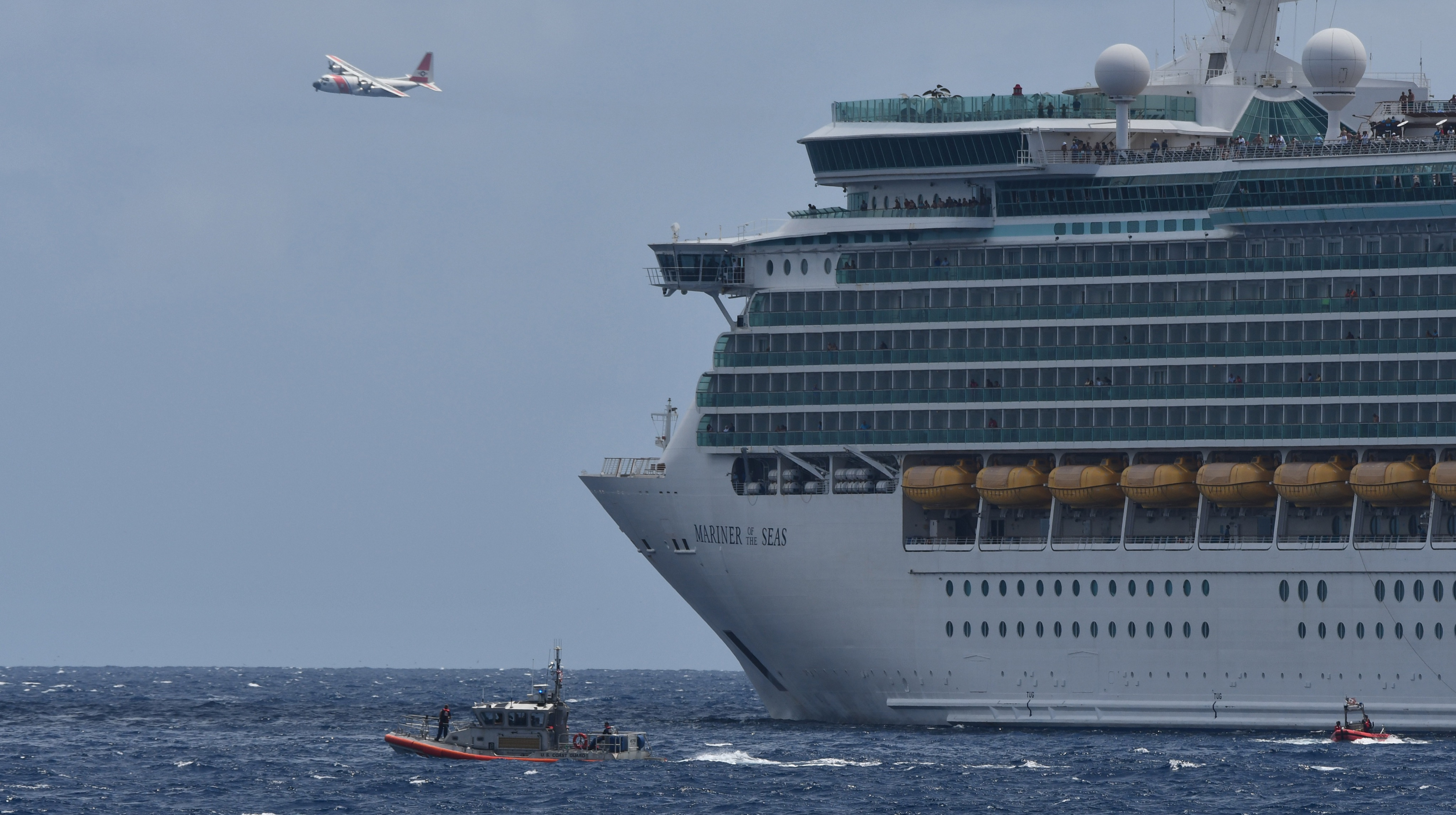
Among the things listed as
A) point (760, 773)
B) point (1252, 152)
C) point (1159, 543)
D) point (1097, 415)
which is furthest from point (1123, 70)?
point (760, 773)

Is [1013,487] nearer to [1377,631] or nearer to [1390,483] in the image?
[1390,483]

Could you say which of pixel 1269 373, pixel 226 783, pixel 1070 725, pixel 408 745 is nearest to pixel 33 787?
pixel 226 783

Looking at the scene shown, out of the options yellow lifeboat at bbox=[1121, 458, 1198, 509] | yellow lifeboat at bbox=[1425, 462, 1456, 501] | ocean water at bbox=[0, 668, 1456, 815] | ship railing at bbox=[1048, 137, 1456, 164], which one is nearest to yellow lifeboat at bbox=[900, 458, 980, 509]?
yellow lifeboat at bbox=[1121, 458, 1198, 509]

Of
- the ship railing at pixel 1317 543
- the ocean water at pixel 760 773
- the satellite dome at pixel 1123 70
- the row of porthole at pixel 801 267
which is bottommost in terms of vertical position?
the ocean water at pixel 760 773

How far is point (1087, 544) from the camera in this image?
84625mm

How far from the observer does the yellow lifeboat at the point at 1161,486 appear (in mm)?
83625

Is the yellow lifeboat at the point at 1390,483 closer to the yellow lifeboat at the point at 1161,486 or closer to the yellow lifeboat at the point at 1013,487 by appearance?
the yellow lifeboat at the point at 1161,486

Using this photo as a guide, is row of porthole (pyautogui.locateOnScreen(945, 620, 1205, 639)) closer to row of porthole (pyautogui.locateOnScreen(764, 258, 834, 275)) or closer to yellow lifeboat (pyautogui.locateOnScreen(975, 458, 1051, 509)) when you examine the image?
yellow lifeboat (pyautogui.locateOnScreen(975, 458, 1051, 509))

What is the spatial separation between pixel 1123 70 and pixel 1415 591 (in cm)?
1947

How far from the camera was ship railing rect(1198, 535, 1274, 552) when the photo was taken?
8256 centimetres

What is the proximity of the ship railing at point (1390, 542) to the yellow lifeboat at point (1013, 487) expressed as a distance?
396 inches

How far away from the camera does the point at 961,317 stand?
3428 inches

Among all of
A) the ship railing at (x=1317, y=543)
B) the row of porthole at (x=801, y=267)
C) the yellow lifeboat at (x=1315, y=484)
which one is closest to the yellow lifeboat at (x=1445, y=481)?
the yellow lifeboat at (x=1315, y=484)

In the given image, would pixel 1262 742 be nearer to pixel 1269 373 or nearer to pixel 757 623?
pixel 1269 373
